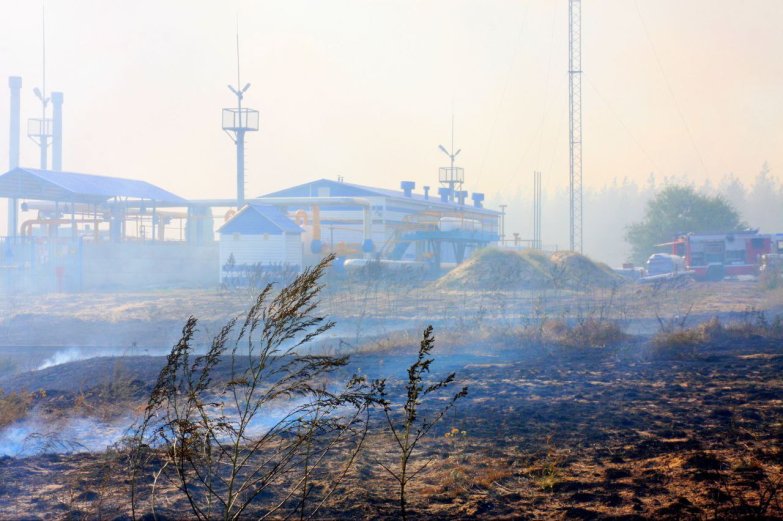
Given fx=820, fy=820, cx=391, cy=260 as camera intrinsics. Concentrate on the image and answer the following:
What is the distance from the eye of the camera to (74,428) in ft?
30.9

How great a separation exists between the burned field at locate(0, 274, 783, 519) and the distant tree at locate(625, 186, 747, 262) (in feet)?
183

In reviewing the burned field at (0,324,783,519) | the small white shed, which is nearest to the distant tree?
the small white shed

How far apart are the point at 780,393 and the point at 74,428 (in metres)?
8.20

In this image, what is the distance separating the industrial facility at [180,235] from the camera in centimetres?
3762

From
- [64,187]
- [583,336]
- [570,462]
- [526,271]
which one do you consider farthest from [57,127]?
[570,462]

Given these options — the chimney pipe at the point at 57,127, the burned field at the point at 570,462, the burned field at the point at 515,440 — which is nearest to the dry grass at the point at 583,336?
the burned field at the point at 515,440

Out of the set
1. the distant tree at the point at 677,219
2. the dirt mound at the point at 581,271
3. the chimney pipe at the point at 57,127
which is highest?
the chimney pipe at the point at 57,127

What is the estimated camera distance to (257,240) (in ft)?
124

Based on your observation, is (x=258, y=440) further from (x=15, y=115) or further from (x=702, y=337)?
(x=15, y=115)

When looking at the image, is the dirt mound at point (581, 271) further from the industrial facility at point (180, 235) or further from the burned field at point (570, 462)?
the burned field at point (570, 462)

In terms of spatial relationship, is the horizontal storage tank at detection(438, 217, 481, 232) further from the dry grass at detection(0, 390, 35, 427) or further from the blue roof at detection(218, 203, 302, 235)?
the dry grass at detection(0, 390, 35, 427)

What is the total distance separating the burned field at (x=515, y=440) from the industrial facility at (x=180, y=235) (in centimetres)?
1643

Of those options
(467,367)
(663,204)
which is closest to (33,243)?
(467,367)

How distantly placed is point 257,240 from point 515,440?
101 ft
